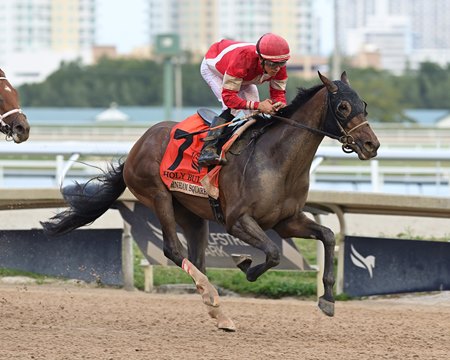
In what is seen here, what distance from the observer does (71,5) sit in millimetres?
141875

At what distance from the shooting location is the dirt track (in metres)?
5.75

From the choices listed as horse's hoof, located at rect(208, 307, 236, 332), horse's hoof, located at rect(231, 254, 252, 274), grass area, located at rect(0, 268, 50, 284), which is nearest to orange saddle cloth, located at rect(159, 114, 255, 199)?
horse's hoof, located at rect(231, 254, 252, 274)

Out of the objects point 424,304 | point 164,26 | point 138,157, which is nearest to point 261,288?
point 424,304

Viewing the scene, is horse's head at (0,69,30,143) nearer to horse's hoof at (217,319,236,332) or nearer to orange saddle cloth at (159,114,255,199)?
orange saddle cloth at (159,114,255,199)

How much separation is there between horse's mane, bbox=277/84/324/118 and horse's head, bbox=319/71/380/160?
20 centimetres

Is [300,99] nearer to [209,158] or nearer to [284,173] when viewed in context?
[284,173]

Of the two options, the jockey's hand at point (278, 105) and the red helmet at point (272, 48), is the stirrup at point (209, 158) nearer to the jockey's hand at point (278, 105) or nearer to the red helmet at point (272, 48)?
the jockey's hand at point (278, 105)

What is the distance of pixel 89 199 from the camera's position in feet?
24.8

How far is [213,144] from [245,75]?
443 mm

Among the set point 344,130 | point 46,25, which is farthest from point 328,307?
point 46,25

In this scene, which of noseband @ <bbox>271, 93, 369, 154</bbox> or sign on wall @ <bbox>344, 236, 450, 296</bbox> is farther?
sign on wall @ <bbox>344, 236, 450, 296</bbox>

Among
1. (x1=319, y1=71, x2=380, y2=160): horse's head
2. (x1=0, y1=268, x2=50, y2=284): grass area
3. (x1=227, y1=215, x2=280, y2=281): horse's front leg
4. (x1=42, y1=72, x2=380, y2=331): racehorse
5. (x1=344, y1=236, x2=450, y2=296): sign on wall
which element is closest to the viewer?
(x1=319, y1=71, x2=380, y2=160): horse's head

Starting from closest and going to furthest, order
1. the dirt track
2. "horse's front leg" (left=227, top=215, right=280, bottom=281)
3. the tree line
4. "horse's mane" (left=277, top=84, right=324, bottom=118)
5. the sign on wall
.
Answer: the dirt track < "horse's front leg" (left=227, top=215, right=280, bottom=281) < "horse's mane" (left=277, top=84, right=324, bottom=118) < the sign on wall < the tree line

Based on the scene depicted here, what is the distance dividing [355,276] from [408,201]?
2.47 ft
